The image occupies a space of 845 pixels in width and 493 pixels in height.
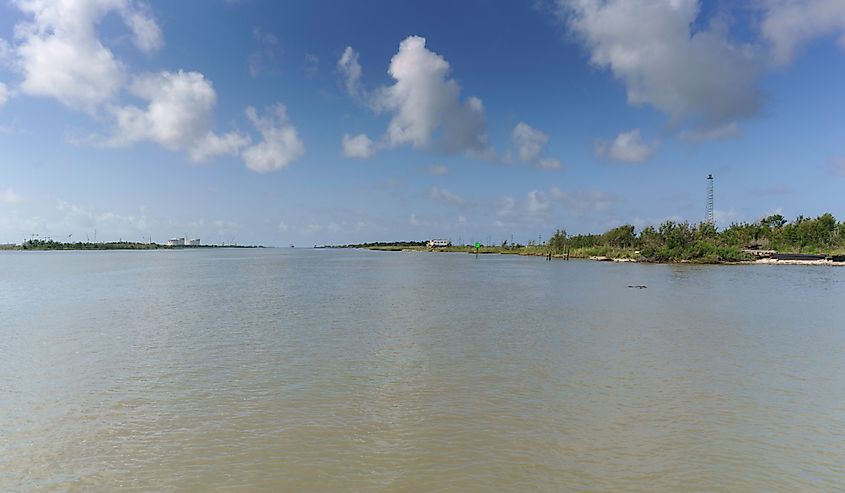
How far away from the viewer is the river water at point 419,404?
25.6 ft

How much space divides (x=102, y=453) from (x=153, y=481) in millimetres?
1734

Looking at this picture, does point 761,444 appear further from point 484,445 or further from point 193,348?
point 193,348

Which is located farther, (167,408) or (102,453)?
(167,408)

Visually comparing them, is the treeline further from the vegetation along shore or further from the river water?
the river water

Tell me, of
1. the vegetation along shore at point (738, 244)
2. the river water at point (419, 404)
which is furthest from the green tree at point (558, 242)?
the river water at point (419, 404)

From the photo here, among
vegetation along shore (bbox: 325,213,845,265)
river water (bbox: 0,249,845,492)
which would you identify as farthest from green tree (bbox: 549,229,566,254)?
river water (bbox: 0,249,845,492)

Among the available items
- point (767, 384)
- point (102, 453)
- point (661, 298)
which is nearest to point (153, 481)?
point (102, 453)

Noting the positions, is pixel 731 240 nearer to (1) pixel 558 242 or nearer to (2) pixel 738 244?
(2) pixel 738 244

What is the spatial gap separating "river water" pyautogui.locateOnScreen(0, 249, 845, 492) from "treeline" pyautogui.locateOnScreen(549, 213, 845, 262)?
74.2 meters

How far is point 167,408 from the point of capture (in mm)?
10805

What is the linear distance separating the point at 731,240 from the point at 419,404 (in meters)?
121

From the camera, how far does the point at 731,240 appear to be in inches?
4328

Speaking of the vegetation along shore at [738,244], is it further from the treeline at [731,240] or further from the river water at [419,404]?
the river water at [419,404]

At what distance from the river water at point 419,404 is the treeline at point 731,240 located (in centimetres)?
7418
